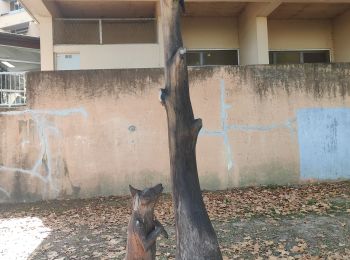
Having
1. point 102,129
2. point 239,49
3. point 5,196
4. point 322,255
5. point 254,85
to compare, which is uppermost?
point 239,49

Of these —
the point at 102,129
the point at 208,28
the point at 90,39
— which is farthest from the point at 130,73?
the point at 208,28

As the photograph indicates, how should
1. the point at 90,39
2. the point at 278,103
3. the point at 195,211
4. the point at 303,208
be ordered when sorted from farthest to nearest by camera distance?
1. the point at 90,39
2. the point at 278,103
3. the point at 303,208
4. the point at 195,211

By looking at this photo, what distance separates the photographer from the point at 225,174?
9.23 metres

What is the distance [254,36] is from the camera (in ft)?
40.4

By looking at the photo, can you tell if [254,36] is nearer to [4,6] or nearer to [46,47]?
[46,47]

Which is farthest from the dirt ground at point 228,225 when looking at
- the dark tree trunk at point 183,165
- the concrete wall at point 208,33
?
the concrete wall at point 208,33

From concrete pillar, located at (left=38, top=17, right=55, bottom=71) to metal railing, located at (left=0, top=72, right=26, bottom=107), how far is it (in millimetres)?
2689

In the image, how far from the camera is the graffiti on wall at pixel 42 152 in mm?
8906

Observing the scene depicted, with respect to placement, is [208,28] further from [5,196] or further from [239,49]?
[5,196]

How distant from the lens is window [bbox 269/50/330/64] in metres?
13.6

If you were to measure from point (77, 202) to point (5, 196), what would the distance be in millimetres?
1523

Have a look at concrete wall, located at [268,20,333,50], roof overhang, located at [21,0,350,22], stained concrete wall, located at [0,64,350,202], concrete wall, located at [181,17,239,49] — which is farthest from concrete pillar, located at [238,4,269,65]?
stained concrete wall, located at [0,64,350,202]

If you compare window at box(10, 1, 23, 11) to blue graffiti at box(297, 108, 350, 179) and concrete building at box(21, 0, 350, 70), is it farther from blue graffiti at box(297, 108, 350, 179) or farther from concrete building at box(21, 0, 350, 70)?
blue graffiti at box(297, 108, 350, 179)

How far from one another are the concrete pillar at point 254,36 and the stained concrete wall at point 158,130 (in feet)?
9.60
